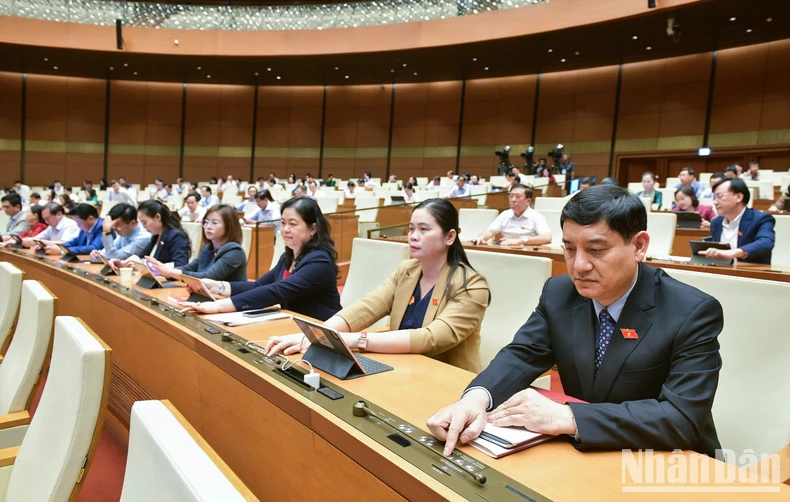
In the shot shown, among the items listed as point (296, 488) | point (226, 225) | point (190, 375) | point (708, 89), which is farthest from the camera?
point (708, 89)

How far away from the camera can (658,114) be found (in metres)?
11.3

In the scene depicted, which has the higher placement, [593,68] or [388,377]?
[593,68]

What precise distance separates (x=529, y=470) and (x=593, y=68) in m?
12.8

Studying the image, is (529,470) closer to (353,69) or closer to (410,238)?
(410,238)

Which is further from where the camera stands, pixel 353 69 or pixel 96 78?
pixel 96 78

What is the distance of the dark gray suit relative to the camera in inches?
39.3

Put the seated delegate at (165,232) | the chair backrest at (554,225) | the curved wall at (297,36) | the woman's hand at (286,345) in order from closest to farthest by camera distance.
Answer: the woman's hand at (286,345) < the seated delegate at (165,232) < the chair backrest at (554,225) < the curved wall at (297,36)

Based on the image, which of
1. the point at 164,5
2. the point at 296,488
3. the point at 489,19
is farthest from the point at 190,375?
the point at 164,5

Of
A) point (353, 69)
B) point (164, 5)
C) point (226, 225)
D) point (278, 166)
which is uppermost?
point (164, 5)

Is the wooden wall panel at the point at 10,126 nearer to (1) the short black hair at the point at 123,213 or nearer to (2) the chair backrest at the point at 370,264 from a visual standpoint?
(1) the short black hair at the point at 123,213

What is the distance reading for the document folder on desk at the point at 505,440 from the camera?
3.21 ft

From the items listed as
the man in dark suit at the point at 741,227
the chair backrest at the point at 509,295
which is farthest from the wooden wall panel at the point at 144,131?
the chair backrest at the point at 509,295

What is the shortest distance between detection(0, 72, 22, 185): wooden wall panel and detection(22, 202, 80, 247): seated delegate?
1155 cm

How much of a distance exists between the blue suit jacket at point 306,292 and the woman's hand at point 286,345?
24.0 inches
